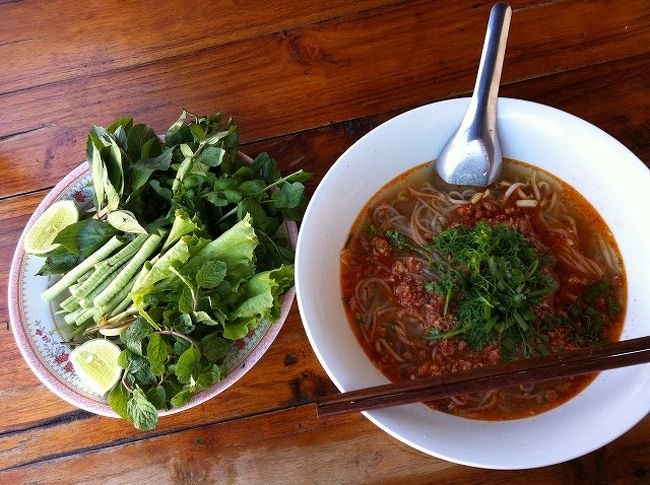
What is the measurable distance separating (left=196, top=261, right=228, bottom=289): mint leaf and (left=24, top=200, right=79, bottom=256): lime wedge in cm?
51

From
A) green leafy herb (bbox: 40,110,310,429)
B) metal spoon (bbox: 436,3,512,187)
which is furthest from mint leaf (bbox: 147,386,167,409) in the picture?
metal spoon (bbox: 436,3,512,187)

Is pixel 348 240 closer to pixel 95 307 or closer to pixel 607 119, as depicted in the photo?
pixel 95 307

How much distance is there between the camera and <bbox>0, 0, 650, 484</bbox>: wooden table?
5.21 feet

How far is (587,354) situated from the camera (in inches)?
48.1

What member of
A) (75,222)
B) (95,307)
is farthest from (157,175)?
(95,307)

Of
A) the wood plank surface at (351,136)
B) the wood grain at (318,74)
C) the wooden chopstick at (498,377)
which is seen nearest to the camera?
the wooden chopstick at (498,377)

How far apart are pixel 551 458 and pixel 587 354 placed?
25cm

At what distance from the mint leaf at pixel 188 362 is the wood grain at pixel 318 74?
73 cm

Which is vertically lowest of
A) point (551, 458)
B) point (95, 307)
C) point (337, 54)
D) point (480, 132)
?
point (551, 458)

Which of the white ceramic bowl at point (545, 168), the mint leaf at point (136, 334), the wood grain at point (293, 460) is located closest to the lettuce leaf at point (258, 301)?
the white ceramic bowl at point (545, 168)

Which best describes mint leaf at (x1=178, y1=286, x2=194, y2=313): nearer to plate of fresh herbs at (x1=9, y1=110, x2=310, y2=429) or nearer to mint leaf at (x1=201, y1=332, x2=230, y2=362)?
plate of fresh herbs at (x1=9, y1=110, x2=310, y2=429)

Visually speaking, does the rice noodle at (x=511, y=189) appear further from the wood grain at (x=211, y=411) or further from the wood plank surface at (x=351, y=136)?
the wood grain at (x=211, y=411)

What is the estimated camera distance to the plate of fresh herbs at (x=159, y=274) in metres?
1.46

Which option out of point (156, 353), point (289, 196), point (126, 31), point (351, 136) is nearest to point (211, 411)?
point (156, 353)
